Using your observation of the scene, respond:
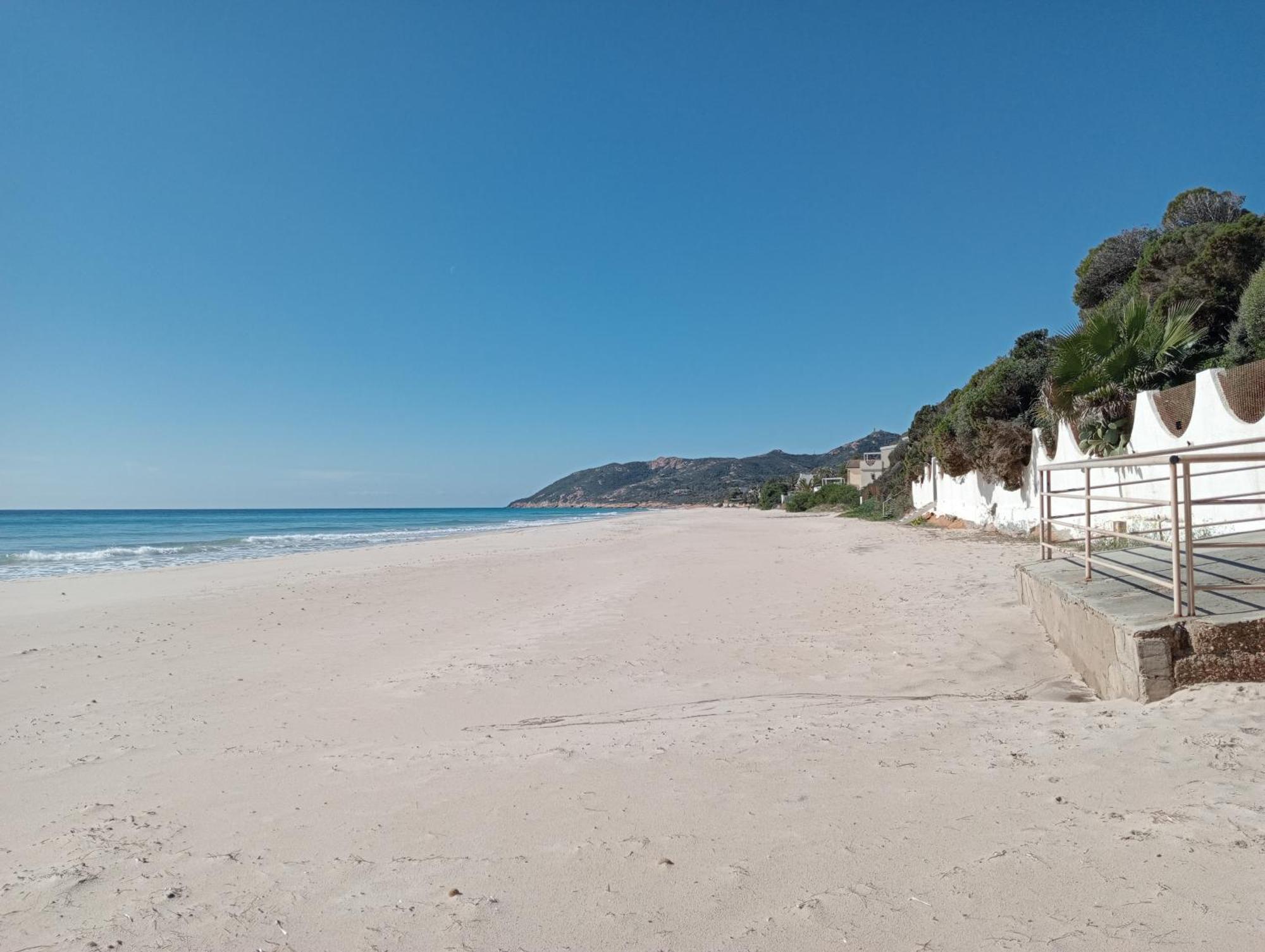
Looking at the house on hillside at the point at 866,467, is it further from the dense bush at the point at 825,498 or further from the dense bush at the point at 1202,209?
the dense bush at the point at 1202,209

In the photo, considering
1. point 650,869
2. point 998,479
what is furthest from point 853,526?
point 650,869

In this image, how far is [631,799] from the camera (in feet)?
10.5

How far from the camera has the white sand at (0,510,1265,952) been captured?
225cm

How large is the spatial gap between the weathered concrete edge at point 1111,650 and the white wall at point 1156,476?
40.3 inches

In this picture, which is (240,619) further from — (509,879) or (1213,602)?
(1213,602)

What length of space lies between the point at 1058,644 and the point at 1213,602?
5.62 ft

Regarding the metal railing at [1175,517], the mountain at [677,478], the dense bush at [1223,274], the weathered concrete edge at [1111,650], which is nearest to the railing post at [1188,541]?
the metal railing at [1175,517]

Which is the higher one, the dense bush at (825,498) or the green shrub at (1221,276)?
the green shrub at (1221,276)

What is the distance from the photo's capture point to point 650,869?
258 cm

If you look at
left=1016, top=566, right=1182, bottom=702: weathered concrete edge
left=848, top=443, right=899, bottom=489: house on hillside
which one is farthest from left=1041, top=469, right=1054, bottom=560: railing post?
left=848, top=443, right=899, bottom=489: house on hillside

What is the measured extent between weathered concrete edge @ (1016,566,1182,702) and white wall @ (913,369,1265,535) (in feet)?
3.36

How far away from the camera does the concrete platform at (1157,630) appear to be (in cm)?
386

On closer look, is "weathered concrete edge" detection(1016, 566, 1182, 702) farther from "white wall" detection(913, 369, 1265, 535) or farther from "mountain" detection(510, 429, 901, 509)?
"mountain" detection(510, 429, 901, 509)

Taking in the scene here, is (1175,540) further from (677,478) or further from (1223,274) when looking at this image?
(677,478)
